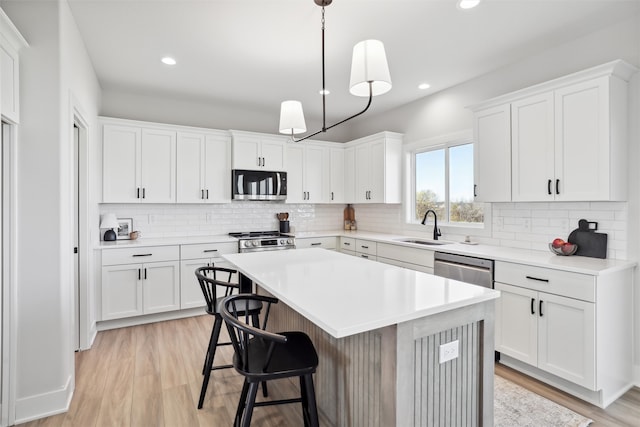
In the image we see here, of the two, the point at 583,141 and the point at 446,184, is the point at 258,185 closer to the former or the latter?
the point at 446,184

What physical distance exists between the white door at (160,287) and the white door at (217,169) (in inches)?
41.1

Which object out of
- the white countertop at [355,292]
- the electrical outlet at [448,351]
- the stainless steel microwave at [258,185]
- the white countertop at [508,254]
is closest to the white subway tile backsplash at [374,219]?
the white countertop at [508,254]

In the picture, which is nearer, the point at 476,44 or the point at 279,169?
the point at 476,44

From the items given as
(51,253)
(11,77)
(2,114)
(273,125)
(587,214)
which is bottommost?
(51,253)

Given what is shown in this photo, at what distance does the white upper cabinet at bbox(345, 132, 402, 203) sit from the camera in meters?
4.73

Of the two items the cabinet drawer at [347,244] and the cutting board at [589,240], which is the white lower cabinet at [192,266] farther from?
the cutting board at [589,240]

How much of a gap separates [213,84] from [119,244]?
2.09 meters

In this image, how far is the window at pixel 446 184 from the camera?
3.97m

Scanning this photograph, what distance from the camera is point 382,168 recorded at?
4.77m

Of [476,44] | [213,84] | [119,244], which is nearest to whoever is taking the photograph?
[476,44]

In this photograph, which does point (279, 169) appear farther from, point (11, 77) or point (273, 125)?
point (11, 77)

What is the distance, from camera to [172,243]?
13.0 feet

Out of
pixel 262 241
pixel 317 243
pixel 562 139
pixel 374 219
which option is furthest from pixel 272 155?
pixel 562 139

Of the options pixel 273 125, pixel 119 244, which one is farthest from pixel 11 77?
pixel 273 125
